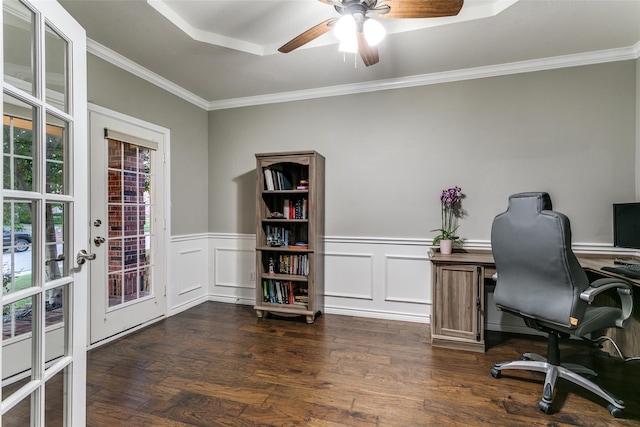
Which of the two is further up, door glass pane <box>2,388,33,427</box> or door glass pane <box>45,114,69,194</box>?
door glass pane <box>45,114,69,194</box>

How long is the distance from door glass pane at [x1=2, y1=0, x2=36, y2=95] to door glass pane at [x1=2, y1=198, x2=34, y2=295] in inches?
17.3

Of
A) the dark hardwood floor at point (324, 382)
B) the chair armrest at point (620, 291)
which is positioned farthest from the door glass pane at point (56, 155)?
the chair armrest at point (620, 291)

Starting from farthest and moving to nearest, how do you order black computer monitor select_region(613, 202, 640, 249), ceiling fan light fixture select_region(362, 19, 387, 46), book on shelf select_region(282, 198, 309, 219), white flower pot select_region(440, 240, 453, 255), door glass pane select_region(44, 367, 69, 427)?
book on shelf select_region(282, 198, 309, 219), white flower pot select_region(440, 240, 453, 255), black computer monitor select_region(613, 202, 640, 249), ceiling fan light fixture select_region(362, 19, 387, 46), door glass pane select_region(44, 367, 69, 427)

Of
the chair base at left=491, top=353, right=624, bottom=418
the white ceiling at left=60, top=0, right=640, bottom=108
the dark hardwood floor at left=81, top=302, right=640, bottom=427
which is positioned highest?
the white ceiling at left=60, top=0, right=640, bottom=108

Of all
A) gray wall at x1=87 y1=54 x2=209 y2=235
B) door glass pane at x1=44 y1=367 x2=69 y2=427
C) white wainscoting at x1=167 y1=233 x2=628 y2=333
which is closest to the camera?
door glass pane at x1=44 y1=367 x2=69 y2=427

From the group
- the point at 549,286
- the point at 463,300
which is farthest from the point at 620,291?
the point at 463,300

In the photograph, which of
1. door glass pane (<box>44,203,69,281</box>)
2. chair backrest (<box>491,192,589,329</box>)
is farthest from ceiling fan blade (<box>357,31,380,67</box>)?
door glass pane (<box>44,203,69,281</box>)

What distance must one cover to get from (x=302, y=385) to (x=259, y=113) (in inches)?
118

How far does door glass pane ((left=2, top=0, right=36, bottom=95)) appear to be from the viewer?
1050 millimetres

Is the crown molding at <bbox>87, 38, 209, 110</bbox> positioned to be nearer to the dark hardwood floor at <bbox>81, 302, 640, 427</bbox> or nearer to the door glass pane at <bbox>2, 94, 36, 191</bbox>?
the door glass pane at <bbox>2, 94, 36, 191</bbox>

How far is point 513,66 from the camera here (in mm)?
2883

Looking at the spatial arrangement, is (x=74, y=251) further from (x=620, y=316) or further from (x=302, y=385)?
(x=620, y=316)

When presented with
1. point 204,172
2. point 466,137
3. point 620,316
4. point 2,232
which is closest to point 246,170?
point 204,172

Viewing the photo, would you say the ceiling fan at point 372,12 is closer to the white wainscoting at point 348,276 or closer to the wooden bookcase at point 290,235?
the wooden bookcase at point 290,235
